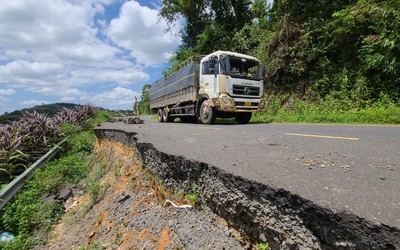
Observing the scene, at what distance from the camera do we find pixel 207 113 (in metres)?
9.55

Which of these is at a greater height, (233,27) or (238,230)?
(233,27)

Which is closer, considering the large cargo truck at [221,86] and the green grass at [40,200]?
the green grass at [40,200]

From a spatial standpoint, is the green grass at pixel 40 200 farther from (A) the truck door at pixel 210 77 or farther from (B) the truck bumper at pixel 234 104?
(A) the truck door at pixel 210 77

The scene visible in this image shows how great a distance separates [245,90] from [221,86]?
42.5 inches

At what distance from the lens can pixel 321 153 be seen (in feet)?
9.45

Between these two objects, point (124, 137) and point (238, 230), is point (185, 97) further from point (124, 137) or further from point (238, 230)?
point (238, 230)

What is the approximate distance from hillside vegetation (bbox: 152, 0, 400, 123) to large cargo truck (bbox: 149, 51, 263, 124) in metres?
2.15

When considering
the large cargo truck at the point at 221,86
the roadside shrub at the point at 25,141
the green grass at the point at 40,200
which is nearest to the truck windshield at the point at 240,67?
the large cargo truck at the point at 221,86

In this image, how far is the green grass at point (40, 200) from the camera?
4.11m

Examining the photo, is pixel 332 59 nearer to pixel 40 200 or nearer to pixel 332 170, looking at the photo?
pixel 332 170

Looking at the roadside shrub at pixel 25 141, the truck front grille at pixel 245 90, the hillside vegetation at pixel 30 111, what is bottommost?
the roadside shrub at pixel 25 141

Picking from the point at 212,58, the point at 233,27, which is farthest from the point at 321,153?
the point at 233,27

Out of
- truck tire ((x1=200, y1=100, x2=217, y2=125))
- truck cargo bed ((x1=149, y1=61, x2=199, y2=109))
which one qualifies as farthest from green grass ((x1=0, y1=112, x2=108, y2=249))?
truck cargo bed ((x1=149, y1=61, x2=199, y2=109))

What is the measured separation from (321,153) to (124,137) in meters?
4.63
